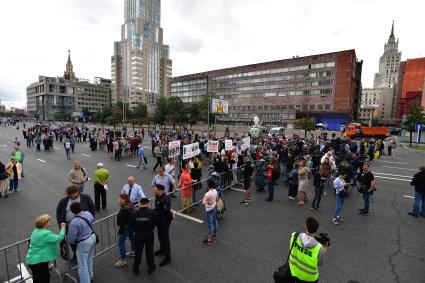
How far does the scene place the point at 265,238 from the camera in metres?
6.58

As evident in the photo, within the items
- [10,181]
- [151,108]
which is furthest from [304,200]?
[151,108]

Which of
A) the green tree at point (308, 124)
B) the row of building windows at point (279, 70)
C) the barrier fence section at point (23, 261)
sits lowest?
the barrier fence section at point (23, 261)

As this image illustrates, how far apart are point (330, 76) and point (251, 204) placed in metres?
79.5

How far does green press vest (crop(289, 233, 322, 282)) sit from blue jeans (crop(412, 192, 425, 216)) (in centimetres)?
736

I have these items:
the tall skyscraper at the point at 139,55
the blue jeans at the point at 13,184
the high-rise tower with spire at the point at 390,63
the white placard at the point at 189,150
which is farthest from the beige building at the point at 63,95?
the high-rise tower with spire at the point at 390,63

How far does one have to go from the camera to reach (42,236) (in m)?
3.96

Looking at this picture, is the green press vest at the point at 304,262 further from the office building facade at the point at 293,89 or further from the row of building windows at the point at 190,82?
the row of building windows at the point at 190,82

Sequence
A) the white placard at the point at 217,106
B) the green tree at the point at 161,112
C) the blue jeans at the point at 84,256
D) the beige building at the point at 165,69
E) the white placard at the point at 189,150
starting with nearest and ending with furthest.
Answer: the blue jeans at the point at 84,256 → the white placard at the point at 189,150 → the white placard at the point at 217,106 → the green tree at the point at 161,112 → the beige building at the point at 165,69

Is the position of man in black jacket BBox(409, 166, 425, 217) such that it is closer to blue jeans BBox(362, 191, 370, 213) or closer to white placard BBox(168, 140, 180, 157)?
blue jeans BBox(362, 191, 370, 213)

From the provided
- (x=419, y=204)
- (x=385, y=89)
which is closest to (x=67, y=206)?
(x=419, y=204)

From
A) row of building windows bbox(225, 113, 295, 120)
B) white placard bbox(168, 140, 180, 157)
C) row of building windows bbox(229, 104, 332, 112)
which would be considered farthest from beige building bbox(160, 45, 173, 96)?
white placard bbox(168, 140, 180, 157)

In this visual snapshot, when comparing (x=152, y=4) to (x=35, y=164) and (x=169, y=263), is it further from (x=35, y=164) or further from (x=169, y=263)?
(x=169, y=263)

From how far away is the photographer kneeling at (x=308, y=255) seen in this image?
3283 mm

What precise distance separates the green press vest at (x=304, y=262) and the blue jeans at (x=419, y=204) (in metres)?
7.36
